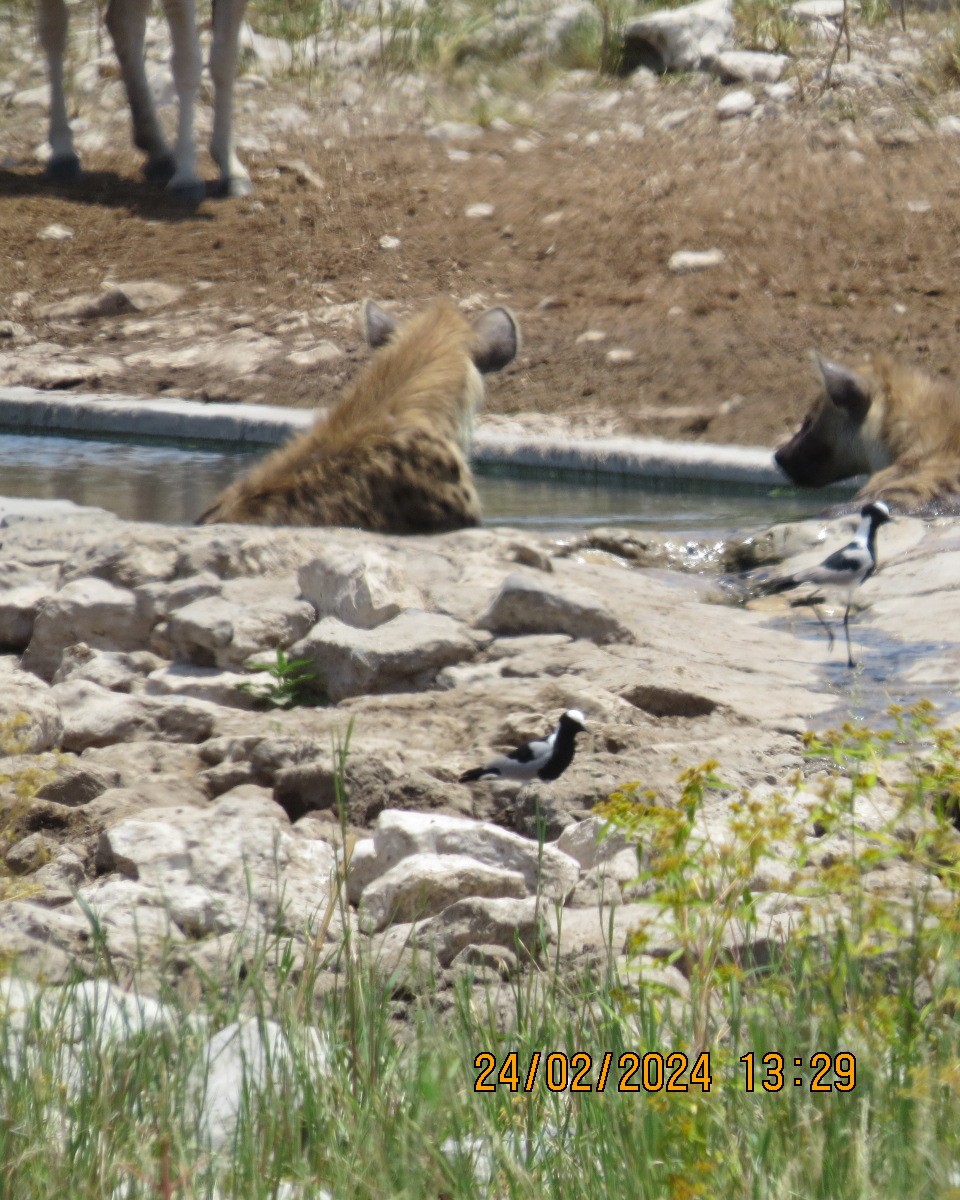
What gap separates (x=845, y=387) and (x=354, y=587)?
3.34m

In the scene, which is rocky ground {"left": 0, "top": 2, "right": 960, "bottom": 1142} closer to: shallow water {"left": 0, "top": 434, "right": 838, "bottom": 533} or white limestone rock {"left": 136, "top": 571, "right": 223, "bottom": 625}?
white limestone rock {"left": 136, "top": 571, "right": 223, "bottom": 625}

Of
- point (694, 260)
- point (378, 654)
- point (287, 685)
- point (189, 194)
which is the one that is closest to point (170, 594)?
point (287, 685)

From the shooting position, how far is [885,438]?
763 centimetres

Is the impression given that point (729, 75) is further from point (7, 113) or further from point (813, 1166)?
point (813, 1166)

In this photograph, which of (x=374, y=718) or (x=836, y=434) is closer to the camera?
(x=374, y=718)

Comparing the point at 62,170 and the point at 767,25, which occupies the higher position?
the point at 767,25

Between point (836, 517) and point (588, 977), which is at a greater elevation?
point (588, 977)

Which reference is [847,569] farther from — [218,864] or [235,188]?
[235,188]

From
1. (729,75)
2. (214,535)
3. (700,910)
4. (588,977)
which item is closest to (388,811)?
(588,977)

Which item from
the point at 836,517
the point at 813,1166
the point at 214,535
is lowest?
the point at 836,517

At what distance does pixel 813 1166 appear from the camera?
1981 mm

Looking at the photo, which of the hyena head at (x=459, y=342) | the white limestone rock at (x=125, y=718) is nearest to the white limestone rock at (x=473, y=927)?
the white limestone rock at (x=125, y=718)

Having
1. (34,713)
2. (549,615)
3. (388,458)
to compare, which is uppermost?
(34,713)

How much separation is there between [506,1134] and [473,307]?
33.0ft
